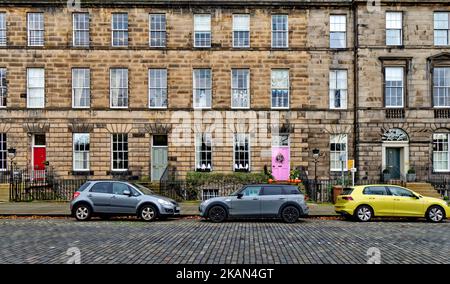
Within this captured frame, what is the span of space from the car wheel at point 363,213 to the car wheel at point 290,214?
2.54 m

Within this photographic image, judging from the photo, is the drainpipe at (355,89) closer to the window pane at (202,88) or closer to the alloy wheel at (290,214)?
the window pane at (202,88)

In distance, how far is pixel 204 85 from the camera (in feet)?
113

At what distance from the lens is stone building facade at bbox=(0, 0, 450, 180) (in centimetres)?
3400

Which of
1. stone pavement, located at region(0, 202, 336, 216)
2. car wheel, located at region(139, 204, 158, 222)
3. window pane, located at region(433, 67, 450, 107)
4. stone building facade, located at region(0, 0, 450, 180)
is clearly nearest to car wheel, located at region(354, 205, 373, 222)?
stone pavement, located at region(0, 202, 336, 216)

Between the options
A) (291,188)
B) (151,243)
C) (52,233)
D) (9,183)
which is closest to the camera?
(151,243)

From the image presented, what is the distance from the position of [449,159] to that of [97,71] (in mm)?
22971

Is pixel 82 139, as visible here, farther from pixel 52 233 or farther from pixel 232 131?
pixel 52 233

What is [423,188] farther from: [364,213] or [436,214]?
[364,213]

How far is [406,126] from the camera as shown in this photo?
3403 cm

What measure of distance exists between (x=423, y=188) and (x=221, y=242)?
21.6 metres

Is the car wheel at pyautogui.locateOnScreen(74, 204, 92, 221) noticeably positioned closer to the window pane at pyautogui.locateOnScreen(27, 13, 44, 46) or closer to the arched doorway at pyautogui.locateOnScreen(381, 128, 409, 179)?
the window pane at pyautogui.locateOnScreen(27, 13, 44, 46)

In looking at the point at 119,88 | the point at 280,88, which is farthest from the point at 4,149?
the point at 280,88

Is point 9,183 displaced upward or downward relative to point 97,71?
downward
